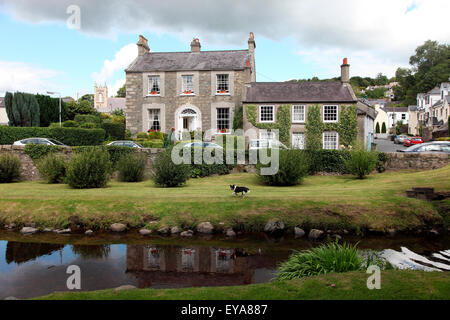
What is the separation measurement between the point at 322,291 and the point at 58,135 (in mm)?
25469

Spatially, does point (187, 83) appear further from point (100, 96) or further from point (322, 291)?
point (100, 96)

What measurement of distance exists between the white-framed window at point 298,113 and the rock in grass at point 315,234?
67.2 ft

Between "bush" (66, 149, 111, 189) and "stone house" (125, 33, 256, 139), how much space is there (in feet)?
51.8

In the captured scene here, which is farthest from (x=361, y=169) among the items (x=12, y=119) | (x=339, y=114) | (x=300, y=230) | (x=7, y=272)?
(x=12, y=119)

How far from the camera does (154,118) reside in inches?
1299

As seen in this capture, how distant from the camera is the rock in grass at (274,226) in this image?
1090 cm

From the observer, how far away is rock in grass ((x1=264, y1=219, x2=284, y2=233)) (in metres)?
10.9

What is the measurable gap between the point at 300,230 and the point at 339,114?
2084 cm

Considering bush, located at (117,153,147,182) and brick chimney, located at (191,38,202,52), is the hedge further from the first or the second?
brick chimney, located at (191,38,202,52)

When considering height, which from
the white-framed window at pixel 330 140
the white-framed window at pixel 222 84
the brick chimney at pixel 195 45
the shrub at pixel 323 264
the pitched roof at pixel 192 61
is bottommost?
the shrub at pixel 323 264

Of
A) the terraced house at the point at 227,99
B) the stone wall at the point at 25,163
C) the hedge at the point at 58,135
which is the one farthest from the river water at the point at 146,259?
the terraced house at the point at 227,99

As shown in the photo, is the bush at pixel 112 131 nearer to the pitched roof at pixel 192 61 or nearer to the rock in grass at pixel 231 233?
the pitched roof at pixel 192 61

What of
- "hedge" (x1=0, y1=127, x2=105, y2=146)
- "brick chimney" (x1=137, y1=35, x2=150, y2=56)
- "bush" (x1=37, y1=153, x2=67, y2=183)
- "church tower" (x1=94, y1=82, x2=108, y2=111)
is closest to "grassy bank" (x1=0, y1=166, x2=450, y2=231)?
"bush" (x1=37, y1=153, x2=67, y2=183)

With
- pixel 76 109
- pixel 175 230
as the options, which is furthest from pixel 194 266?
pixel 76 109
